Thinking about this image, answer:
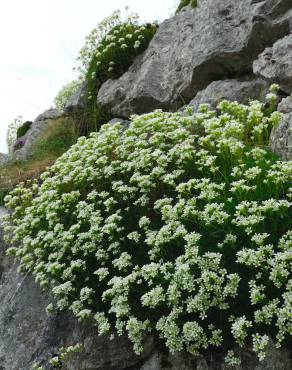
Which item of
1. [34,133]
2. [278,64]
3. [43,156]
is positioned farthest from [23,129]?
[278,64]

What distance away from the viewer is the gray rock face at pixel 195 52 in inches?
311

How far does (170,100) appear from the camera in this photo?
9.27 meters

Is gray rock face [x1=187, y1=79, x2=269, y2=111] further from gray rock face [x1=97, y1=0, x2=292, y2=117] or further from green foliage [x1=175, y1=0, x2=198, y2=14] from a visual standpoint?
green foliage [x1=175, y1=0, x2=198, y2=14]

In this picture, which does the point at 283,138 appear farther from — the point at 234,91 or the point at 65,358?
the point at 65,358

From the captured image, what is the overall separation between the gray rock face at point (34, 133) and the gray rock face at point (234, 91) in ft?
19.7

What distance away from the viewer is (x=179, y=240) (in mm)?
4453

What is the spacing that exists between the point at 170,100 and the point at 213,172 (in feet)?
15.1

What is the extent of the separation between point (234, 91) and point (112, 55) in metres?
4.37

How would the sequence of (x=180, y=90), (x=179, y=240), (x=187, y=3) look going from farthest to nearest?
(x=187, y=3), (x=180, y=90), (x=179, y=240)

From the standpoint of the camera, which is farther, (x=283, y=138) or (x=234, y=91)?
(x=234, y=91)

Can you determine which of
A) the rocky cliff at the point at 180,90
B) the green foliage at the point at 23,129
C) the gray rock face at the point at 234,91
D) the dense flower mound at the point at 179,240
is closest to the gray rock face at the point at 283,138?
the rocky cliff at the point at 180,90

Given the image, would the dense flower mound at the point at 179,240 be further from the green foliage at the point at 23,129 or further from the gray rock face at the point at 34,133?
the green foliage at the point at 23,129

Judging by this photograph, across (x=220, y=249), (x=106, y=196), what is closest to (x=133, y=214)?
(x=106, y=196)

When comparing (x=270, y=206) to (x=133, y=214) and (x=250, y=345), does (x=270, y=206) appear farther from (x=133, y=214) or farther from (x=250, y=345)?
(x=133, y=214)
